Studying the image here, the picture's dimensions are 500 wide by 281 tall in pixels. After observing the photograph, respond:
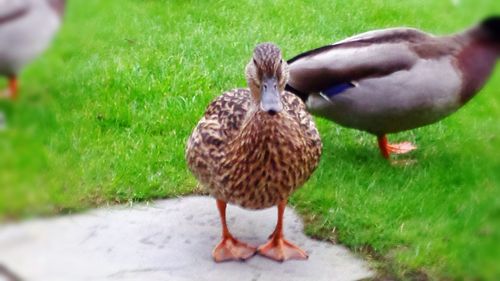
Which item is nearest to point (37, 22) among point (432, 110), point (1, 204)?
point (1, 204)

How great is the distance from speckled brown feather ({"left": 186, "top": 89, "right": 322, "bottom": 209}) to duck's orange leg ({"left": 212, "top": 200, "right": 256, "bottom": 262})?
11 cm

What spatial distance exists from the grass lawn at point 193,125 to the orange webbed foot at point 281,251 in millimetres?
160

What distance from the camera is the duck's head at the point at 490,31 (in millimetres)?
978

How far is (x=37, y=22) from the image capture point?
647 millimetres

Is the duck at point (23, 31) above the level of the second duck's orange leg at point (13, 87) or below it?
above

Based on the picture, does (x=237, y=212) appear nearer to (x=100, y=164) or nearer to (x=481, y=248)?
(x=100, y=164)

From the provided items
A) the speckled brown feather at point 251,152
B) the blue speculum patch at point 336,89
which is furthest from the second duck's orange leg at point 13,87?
the blue speculum patch at point 336,89

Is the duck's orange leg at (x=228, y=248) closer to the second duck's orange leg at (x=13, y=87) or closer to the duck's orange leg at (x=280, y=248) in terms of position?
the duck's orange leg at (x=280, y=248)

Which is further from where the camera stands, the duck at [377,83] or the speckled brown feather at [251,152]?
the duck at [377,83]

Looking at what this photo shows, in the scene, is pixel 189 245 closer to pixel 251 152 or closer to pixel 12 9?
pixel 251 152

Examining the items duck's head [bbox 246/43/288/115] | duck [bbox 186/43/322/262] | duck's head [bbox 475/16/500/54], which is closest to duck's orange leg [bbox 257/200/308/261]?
duck [bbox 186/43/322/262]

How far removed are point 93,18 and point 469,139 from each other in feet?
2.25

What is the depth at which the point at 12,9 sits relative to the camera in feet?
2.07

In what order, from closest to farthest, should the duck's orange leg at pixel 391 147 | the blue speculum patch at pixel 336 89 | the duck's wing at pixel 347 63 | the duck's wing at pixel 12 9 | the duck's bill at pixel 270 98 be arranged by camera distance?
the duck's wing at pixel 12 9, the duck's bill at pixel 270 98, the duck's wing at pixel 347 63, the blue speculum patch at pixel 336 89, the duck's orange leg at pixel 391 147
